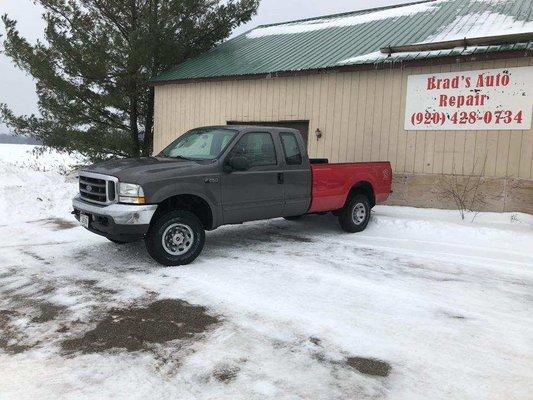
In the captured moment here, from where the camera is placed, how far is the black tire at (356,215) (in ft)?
28.8

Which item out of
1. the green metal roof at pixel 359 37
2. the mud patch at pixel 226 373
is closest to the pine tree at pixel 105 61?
the green metal roof at pixel 359 37

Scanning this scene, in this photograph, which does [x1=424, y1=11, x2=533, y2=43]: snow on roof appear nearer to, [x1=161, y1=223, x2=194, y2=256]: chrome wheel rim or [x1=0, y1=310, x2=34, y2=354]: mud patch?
[x1=161, y1=223, x2=194, y2=256]: chrome wheel rim

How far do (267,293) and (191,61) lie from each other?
12.4 metres

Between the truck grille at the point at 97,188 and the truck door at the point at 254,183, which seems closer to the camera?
the truck grille at the point at 97,188

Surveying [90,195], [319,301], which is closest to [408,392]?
[319,301]

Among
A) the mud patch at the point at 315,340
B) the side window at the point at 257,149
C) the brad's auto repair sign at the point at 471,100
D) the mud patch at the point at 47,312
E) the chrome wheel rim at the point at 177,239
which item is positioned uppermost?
the brad's auto repair sign at the point at 471,100

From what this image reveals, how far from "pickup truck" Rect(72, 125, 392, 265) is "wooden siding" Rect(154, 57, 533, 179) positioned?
9.77ft

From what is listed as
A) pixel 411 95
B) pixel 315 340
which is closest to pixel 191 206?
pixel 315 340

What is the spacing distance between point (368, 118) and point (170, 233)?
6.81 m

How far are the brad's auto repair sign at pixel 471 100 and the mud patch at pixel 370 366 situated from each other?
25.2 feet

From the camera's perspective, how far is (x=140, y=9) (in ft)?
50.6

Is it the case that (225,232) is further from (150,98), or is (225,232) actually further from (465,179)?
(150,98)

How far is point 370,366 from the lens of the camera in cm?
363

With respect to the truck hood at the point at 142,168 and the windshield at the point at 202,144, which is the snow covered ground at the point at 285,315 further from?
the windshield at the point at 202,144
